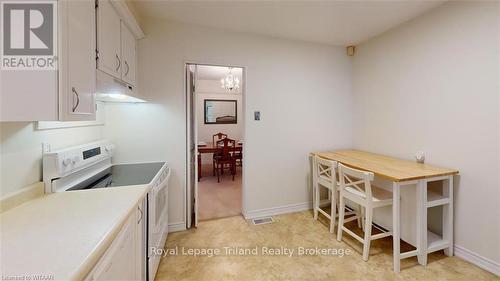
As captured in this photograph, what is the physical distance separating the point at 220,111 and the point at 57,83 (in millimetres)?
4837

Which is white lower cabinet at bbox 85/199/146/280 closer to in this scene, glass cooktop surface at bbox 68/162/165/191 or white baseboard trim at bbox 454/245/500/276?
glass cooktop surface at bbox 68/162/165/191

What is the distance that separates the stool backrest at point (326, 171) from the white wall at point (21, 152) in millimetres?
2437

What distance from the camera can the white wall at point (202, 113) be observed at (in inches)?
220

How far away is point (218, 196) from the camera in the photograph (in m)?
3.61

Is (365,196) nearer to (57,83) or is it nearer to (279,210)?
(279,210)

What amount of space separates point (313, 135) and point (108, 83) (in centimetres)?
251

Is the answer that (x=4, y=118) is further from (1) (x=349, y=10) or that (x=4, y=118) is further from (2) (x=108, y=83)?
(1) (x=349, y=10)

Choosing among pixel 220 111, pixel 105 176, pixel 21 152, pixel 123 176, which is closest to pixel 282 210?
pixel 123 176

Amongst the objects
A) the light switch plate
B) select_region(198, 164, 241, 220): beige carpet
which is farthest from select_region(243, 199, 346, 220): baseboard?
the light switch plate

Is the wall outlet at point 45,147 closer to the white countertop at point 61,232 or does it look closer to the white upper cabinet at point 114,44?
the white countertop at point 61,232

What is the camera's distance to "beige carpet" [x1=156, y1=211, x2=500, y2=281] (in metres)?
1.77

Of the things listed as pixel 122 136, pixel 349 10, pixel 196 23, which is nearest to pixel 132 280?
pixel 122 136

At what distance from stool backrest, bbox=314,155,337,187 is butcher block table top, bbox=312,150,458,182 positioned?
131 mm

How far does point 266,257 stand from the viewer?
79.4 inches
